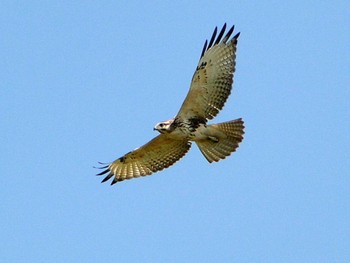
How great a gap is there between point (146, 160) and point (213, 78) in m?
2.23

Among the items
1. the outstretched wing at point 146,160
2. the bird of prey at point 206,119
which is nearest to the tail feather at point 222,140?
the bird of prey at point 206,119

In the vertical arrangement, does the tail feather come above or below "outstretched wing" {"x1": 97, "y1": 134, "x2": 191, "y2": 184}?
above

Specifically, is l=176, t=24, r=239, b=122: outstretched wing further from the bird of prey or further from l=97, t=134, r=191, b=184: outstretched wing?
l=97, t=134, r=191, b=184: outstretched wing

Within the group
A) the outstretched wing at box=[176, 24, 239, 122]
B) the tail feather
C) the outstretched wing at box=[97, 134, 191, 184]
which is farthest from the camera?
the outstretched wing at box=[97, 134, 191, 184]

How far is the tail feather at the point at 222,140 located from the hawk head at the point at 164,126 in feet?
2.03

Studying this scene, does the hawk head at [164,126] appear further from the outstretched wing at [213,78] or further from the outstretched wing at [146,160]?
the outstretched wing at [146,160]

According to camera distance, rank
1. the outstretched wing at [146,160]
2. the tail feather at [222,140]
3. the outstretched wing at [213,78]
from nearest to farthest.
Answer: the outstretched wing at [213,78] → the tail feather at [222,140] → the outstretched wing at [146,160]

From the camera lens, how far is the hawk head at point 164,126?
1591 centimetres

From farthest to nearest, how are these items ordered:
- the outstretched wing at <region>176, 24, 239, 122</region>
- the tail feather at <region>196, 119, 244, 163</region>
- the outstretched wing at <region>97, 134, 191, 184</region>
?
the outstretched wing at <region>97, 134, 191, 184</region>, the tail feather at <region>196, 119, 244, 163</region>, the outstretched wing at <region>176, 24, 239, 122</region>

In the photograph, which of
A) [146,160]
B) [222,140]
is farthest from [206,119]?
[146,160]

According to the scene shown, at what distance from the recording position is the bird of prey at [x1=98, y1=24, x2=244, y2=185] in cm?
1565

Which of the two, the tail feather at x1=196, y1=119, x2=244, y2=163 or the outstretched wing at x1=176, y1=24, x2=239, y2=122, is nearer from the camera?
the outstretched wing at x1=176, y1=24, x2=239, y2=122

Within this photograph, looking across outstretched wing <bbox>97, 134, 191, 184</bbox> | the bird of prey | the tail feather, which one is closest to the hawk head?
the bird of prey

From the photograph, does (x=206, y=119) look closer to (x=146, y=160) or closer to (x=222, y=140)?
(x=222, y=140)
